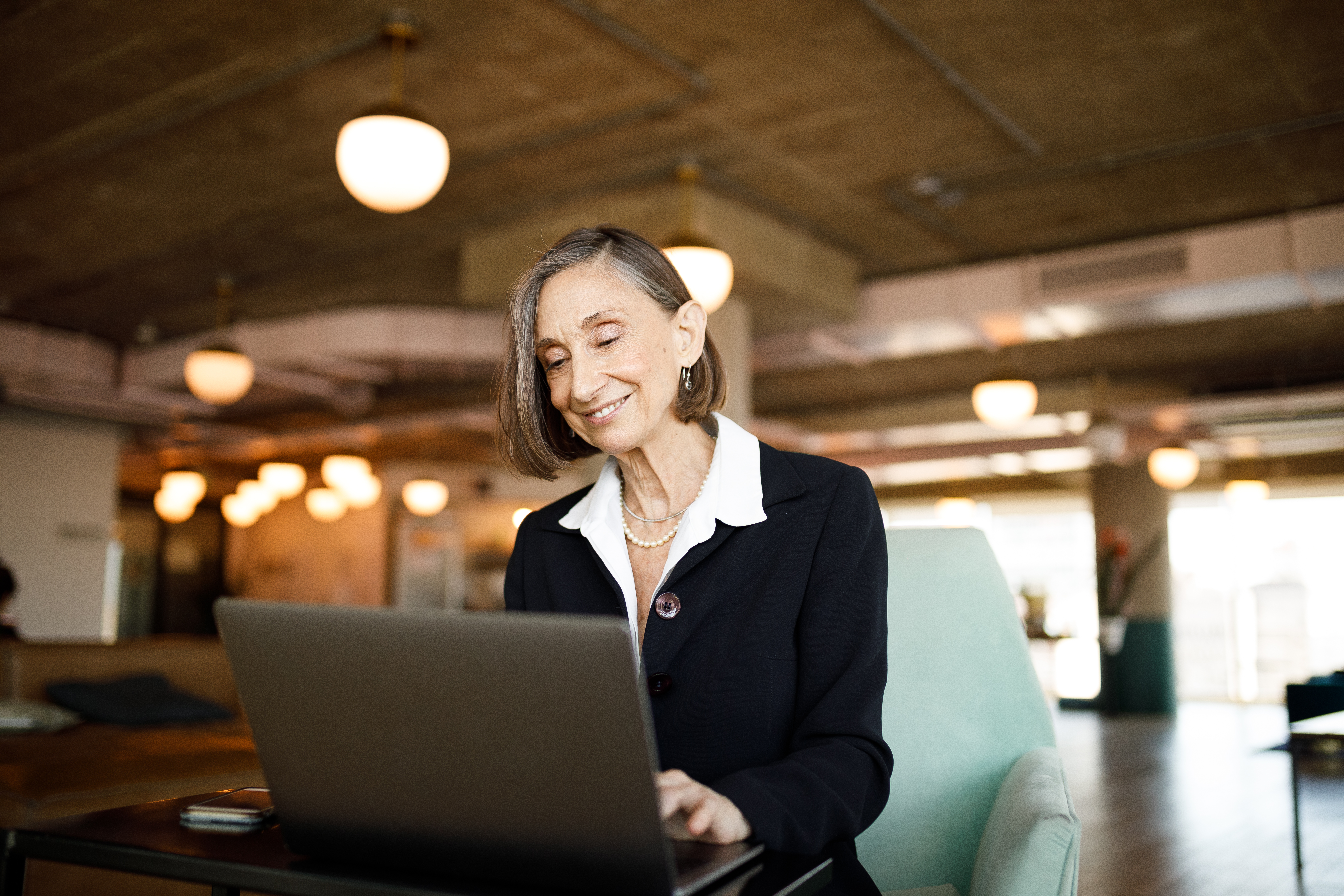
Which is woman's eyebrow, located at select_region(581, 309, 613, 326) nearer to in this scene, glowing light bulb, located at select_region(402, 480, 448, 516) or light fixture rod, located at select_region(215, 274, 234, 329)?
light fixture rod, located at select_region(215, 274, 234, 329)

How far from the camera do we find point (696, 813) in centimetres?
94

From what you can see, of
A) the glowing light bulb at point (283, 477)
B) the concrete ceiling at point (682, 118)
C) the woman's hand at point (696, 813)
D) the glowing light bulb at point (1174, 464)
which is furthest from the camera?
the glowing light bulb at point (283, 477)

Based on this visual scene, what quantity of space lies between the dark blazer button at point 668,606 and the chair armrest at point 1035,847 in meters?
0.50

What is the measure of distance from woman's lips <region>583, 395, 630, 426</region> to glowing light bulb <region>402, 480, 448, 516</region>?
11293 millimetres

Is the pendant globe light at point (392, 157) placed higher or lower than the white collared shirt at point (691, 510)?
higher

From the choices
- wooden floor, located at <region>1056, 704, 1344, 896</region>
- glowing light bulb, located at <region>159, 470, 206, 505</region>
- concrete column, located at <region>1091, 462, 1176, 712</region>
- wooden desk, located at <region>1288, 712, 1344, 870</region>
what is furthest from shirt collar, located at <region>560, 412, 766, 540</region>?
concrete column, located at <region>1091, 462, 1176, 712</region>

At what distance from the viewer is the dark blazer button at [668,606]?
136cm

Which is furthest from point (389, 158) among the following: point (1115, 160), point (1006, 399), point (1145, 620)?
point (1145, 620)

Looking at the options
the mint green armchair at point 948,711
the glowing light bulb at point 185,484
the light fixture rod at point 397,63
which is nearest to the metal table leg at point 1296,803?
the mint green armchair at point 948,711

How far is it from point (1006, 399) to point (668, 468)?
5851mm

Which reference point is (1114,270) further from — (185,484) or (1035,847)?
(185,484)

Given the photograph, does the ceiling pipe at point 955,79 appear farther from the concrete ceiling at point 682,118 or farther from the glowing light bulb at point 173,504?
the glowing light bulb at point 173,504

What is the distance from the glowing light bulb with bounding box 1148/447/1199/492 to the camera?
961 cm

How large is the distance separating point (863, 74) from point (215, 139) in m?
3.31
